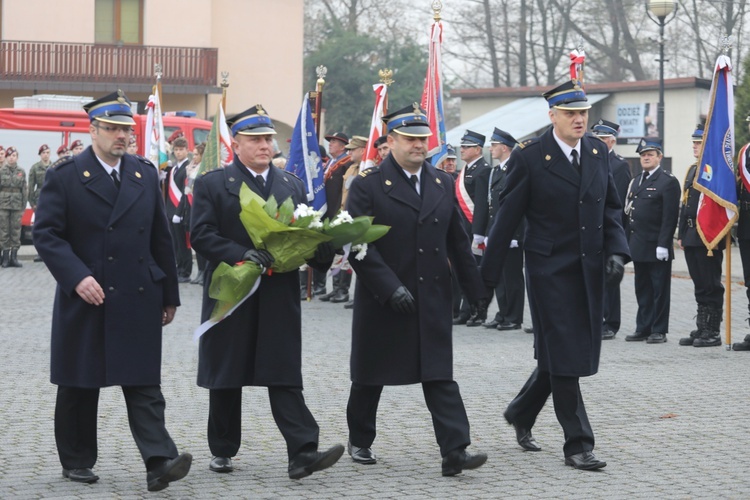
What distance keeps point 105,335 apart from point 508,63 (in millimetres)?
48313

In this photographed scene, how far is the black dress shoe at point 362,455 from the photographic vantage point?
7630 mm

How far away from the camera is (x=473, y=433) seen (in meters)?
8.55

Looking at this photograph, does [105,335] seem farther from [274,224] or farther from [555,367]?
[555,367]

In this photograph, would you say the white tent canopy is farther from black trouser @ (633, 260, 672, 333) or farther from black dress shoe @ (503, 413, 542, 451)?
black dress shoe @ (503, 413, 542, 451)

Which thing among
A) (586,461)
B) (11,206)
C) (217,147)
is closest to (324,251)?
(586,461)

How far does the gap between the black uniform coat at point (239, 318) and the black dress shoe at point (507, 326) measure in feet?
24.4

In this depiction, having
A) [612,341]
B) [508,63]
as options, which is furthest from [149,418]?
[508,63]

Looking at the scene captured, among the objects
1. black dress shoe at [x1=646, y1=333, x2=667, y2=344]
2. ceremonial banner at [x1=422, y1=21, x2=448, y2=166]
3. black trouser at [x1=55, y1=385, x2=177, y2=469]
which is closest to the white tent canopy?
ceremonial banner at [x1=422, y1=21, x2=448, y2=166]

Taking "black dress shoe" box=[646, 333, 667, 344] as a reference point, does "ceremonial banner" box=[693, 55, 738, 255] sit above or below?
above

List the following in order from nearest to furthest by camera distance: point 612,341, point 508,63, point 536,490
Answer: point 536,490 < point 612,341 < point 508,63

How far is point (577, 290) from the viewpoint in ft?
25.1

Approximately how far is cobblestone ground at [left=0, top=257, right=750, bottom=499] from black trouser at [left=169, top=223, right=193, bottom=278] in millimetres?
6922

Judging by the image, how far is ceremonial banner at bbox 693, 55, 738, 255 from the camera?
12570 mm

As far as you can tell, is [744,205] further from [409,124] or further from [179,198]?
[179,198]
